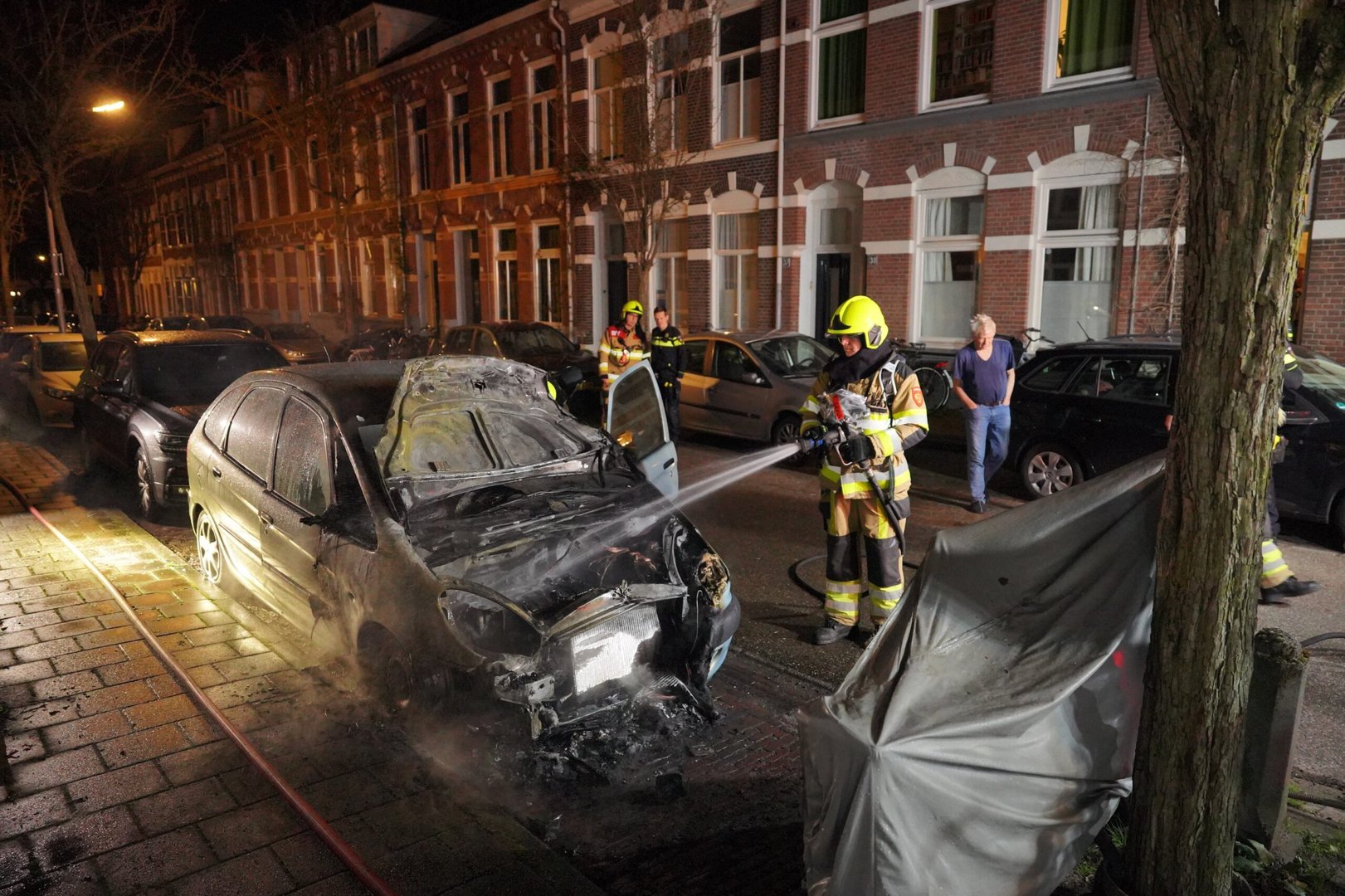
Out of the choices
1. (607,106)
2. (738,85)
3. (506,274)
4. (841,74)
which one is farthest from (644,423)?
(506,274)

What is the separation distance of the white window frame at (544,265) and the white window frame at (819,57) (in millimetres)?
8355

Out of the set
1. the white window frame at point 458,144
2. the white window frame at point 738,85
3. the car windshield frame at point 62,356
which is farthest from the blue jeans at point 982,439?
the white window frame at point 458,144

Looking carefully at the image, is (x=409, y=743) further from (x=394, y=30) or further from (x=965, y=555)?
(x=394, y=30)

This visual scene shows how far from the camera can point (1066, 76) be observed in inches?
542

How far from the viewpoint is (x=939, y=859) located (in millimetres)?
2512

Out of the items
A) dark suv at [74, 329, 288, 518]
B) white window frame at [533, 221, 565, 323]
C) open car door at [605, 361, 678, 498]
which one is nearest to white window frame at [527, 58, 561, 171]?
white window frame at [533, 221, 565, 323]

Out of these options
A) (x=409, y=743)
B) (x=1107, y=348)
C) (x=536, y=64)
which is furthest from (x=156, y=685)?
(x=536, y=64)

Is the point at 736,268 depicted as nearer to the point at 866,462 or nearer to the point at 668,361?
the point at 668,361

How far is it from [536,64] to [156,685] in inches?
837

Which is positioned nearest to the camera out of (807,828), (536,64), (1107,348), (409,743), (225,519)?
(807,828)

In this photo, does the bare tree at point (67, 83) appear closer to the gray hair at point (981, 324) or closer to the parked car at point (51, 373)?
the parked car at point (51, 373)

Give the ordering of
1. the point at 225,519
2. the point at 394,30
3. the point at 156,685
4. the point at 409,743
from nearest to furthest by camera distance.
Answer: the point at 409,743 → the point at 156,685 → the point at 225,519 → the point at 394,30

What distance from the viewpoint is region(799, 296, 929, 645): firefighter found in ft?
17.4

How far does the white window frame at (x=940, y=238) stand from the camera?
1500cm
